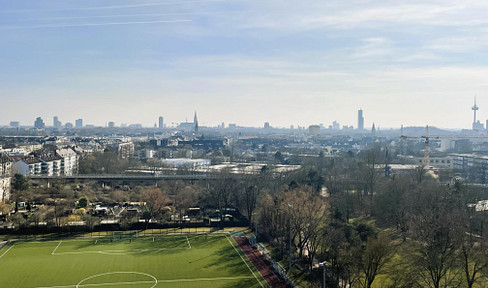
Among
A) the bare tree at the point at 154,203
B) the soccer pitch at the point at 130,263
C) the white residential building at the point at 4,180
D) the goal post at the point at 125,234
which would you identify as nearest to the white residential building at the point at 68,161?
the white residential building at the point at 4,180

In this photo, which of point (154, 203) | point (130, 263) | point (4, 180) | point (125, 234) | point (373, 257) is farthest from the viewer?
point (4, 180)

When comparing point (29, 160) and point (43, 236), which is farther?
point (29, 160)

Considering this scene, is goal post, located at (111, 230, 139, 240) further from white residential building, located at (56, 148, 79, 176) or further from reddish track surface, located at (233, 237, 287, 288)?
white residential building, located at (56, 148, 79, 176)

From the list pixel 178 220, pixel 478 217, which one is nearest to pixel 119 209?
pixel 178 220

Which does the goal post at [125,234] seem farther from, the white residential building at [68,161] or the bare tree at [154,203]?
the white residential building at [68,161]

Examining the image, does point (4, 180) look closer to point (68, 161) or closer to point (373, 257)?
point (68, 161)

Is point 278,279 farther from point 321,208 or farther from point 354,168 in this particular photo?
point 354,168

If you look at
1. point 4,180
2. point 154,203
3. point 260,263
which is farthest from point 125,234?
point 4,180
